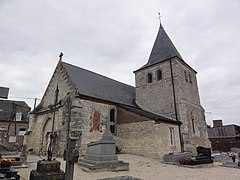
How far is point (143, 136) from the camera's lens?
14.3 metres

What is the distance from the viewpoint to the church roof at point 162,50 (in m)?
20.3

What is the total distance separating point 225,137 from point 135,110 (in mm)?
21385

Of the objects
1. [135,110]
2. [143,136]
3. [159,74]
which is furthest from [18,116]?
[159,74]

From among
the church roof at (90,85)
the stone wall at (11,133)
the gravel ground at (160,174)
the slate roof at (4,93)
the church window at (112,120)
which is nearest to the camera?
the gravel ground at (160,174)

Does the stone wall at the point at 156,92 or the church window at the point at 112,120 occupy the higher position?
the stone wall at the point at 156,92

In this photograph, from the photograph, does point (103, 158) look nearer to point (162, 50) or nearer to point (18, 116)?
point (162, 50)

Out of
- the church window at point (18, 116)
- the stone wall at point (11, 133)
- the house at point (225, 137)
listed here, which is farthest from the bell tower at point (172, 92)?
the church window at point (18, 116)

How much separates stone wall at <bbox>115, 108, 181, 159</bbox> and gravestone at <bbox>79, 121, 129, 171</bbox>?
16.7 ft

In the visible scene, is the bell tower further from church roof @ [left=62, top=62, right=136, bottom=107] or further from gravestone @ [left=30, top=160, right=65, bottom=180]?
gravestone @ [left=30, top=160, right=65, bottom=180]

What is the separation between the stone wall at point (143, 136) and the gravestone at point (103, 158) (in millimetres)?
5075

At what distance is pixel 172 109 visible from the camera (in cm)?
1759

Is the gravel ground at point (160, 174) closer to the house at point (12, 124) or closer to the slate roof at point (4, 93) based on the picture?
the slate roof at point (4, 93)

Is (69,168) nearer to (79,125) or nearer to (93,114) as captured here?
(79,125)

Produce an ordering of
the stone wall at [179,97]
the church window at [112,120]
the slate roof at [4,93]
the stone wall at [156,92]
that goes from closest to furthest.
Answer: the slate roof at [4,93] < the church window at [112,120] < the stone wall at [179,97] < the stone wall at [156,92]
